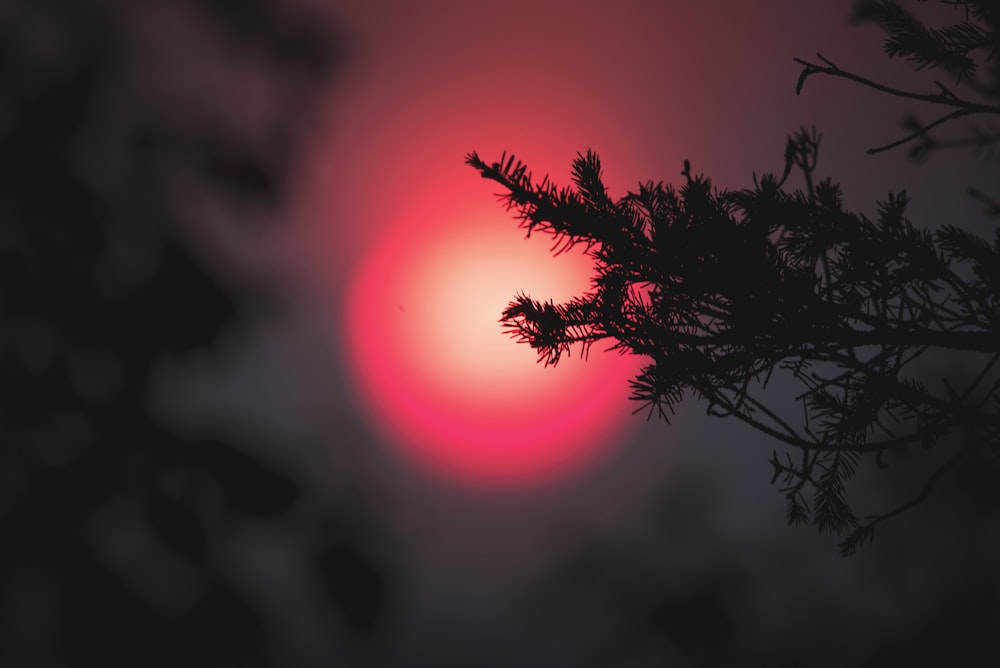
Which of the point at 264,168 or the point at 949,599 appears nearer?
the point at 264,168

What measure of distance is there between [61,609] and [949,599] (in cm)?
1597

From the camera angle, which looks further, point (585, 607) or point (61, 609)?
point (585, 607)

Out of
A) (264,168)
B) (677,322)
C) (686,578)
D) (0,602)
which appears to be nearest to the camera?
(677,322)

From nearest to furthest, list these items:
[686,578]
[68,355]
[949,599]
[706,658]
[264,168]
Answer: [68,355] → [264,168] → [949,599] → [706,658] → [686,578]

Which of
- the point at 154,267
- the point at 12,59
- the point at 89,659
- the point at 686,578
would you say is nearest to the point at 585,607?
the point at 686,578

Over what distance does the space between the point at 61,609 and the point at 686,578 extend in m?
14.8

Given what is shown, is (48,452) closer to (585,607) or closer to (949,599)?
(585,607)

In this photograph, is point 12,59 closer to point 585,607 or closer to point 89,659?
point 89,659

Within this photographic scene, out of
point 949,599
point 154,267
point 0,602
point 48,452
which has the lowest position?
point 949,599

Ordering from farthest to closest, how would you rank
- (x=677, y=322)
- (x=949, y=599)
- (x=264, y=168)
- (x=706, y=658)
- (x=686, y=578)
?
(x=686, y=578), (x=706, y=658), (x=949, y=599), (x=264, y=168), (x=677, y=322)

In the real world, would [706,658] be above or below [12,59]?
below

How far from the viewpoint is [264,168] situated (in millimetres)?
7184

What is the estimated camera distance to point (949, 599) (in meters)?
13.3

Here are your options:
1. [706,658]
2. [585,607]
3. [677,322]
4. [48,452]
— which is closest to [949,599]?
[706,658]
